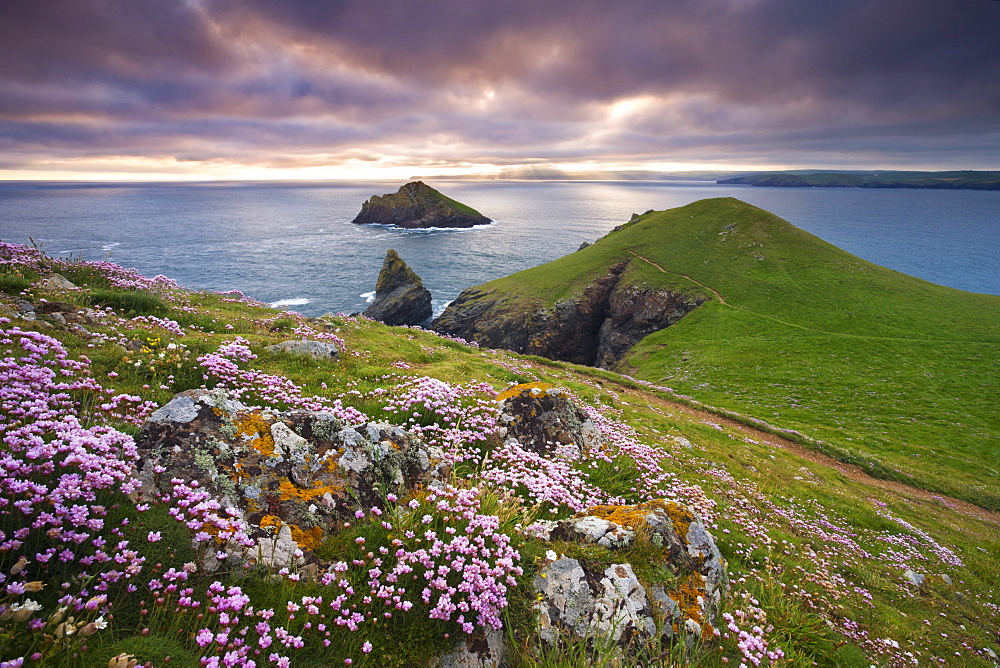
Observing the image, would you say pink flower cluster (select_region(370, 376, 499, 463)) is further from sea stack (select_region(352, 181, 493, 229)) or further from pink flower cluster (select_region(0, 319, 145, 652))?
sea stack (select_region(352, 181, 493, 229))

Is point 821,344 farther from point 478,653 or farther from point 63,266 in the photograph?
point 63,266

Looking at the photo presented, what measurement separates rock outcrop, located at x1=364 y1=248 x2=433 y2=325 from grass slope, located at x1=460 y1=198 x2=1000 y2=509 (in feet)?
43.9

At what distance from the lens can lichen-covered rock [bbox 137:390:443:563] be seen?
16.9 feet

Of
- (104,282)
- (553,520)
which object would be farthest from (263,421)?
(104,282)

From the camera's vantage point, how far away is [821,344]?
155 ft

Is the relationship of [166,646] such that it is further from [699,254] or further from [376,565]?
[699,254]

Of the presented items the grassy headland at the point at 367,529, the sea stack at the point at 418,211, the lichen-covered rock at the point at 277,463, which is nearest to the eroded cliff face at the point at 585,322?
the grassy headland at the point at 367,529

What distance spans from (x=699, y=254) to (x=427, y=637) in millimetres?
85890

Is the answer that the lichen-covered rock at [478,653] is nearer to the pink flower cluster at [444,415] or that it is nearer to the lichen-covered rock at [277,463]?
the lichen-covered rock at [277,463]

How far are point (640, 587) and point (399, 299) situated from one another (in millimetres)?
75812

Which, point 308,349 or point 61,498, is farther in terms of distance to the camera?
point 308,349

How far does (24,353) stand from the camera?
259 inches

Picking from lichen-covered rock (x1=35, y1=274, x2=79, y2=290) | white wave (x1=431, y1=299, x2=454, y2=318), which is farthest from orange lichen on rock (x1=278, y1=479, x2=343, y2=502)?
white wave (x1=431, y1=299, x2=454, y2=318)

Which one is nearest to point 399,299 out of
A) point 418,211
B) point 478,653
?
point 478,653
